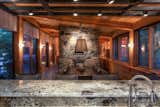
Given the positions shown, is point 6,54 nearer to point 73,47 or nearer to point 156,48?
point 156,48

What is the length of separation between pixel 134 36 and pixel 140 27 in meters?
1.00

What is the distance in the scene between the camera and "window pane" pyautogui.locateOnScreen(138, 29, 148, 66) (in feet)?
24.7

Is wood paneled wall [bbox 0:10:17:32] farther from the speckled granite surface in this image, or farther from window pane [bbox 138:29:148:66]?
window pane [bbox 138:29:148:66]

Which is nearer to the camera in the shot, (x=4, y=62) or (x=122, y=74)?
(x=4, y=62)

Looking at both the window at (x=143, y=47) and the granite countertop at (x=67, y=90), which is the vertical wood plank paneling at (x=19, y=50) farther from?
the granite countertop at (x=67, y=90)

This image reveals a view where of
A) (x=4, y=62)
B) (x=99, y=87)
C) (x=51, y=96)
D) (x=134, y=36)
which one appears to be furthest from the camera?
(x=134, y=36)

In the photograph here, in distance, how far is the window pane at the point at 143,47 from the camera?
24.7ft

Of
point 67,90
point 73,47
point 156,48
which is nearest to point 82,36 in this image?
point 73,47

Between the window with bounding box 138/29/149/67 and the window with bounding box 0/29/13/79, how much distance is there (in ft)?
15.2

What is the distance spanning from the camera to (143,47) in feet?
25.8

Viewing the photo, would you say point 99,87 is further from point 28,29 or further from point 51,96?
point 28,29

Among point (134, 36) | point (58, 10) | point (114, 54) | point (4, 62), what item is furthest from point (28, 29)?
point (114, 54)

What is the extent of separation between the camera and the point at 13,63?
7043 mm

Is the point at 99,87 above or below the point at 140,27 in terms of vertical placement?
below
